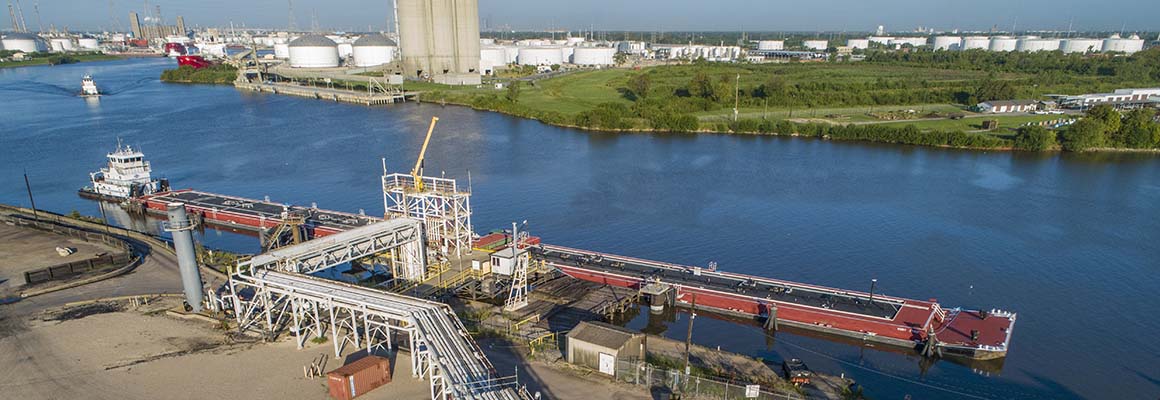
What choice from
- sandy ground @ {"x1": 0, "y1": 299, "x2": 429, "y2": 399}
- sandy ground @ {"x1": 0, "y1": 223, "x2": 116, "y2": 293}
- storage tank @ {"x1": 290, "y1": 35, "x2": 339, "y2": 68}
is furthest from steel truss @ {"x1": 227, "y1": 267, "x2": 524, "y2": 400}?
storage tank @ {"x1": 290, "y1": 35, "x2": 339, "y2": 68}

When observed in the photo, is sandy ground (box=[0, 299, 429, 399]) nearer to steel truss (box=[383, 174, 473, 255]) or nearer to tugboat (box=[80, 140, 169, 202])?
steel truss (box=[383, 174, 473, 255])

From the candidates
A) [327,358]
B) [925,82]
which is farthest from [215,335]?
[925,82]

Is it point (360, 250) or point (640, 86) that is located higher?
point (640, 86)

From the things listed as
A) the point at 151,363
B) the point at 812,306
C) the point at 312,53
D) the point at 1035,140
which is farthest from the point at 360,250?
the point at 312,53

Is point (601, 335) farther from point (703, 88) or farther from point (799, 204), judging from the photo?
point (703, 88)

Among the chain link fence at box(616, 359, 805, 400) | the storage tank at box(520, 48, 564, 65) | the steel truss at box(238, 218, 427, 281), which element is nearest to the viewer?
the chain link fence at box(616, 359, 805, 400)

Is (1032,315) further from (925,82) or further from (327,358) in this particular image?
(925,82)

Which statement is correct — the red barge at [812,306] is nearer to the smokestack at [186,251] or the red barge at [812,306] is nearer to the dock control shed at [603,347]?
the dock control shed at [603,347]

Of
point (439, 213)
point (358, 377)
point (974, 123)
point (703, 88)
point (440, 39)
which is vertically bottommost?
point (974, 123)
